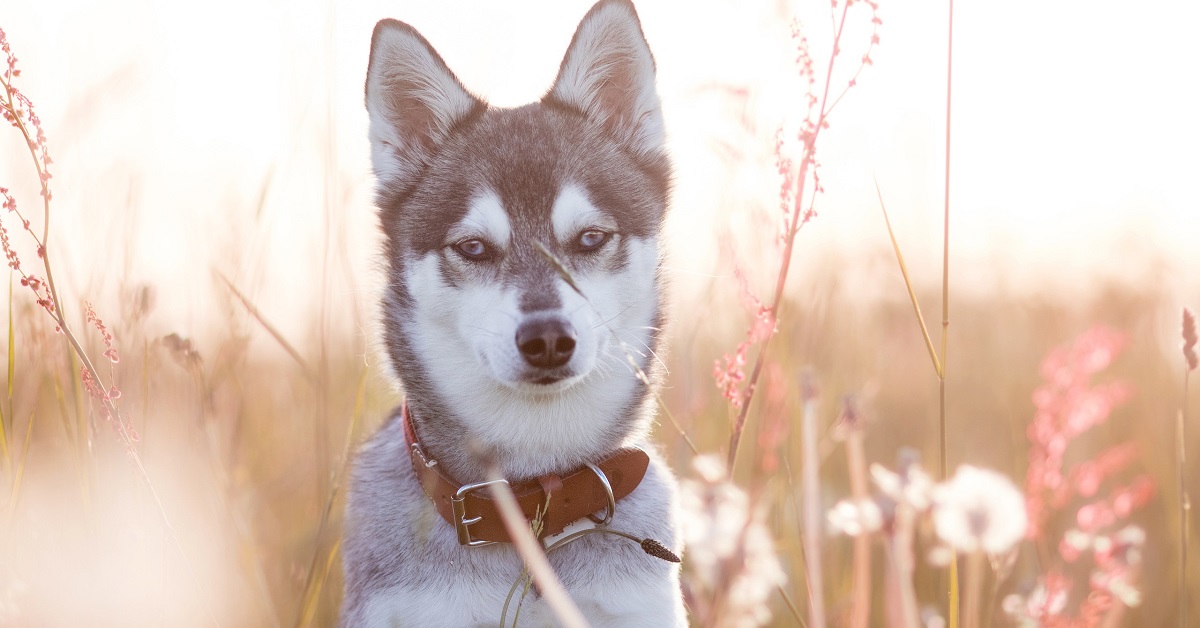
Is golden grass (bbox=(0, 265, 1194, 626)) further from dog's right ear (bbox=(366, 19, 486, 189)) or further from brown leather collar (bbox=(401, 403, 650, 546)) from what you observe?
dog's right ear (bbox=(366, 19, 486, 189))

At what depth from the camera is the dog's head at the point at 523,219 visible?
9.36ft

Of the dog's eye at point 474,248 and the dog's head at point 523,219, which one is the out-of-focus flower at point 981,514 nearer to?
the dog's head at point 523,219

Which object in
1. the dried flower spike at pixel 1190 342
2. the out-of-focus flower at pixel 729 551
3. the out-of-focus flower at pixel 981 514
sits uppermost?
the dried flower spike at pixel 1190 342

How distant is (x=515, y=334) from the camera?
271cm

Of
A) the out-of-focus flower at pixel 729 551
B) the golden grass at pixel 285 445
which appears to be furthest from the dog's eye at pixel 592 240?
the out-of-focus flower at pixel 729 551

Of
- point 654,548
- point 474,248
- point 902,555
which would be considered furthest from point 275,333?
point 902,555

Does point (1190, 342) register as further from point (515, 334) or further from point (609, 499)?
point (515, 334)

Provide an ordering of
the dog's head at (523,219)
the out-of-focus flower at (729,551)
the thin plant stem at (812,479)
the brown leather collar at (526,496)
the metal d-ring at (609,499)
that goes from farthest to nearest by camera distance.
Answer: the dog's head at (523,219)
the metal d-ring at (609,499)
the brown leather collar at (526,496)
the out-of-focus flower at (729,551)
the thin plant stem at (812,479)

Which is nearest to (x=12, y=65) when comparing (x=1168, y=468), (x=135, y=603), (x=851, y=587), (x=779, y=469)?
(x=135, y=603)

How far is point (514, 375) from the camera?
9.02ft

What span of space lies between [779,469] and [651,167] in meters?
1.32

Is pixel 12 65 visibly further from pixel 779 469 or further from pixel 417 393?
pixel 779 469

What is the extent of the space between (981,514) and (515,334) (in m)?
1.46

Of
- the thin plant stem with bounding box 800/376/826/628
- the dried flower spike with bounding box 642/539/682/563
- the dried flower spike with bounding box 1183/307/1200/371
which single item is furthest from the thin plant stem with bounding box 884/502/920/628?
→ the dried flower spike with bounding box 1183/307/1200/371
